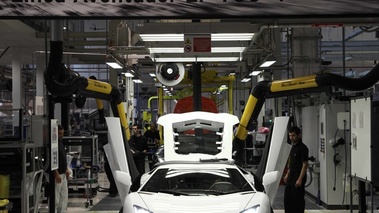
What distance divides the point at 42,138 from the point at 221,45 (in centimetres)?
328

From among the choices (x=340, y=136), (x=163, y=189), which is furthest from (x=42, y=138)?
(x=340, y=136)

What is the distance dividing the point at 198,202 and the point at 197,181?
1.03 m

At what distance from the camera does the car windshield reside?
605cm

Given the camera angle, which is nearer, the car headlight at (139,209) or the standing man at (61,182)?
the car headlight at (139,209)

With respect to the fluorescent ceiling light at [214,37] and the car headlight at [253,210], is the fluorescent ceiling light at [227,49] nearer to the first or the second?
the fluorescent ceiling light at [214,37]

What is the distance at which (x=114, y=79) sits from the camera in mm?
14875

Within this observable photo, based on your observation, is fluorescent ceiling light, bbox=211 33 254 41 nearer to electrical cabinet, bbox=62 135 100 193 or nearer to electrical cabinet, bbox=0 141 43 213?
electrical cabinet, bbox=0 141 43 213

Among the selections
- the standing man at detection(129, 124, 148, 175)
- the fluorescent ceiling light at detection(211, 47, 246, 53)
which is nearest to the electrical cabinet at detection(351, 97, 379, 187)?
the fluorescent ceiling light at detection(211, 47, 246, 53)

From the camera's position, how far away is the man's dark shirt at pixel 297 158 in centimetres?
758

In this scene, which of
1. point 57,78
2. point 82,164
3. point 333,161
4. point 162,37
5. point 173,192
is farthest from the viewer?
point 82,164

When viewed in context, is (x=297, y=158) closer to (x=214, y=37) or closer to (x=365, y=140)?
(x=365, y=140)

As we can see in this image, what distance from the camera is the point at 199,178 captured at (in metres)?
6.37

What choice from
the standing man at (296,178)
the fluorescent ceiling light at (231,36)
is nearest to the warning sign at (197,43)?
the fluorescent ceiling light at (231,36)

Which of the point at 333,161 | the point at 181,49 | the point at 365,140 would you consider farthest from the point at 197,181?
→ the point at 333,161
